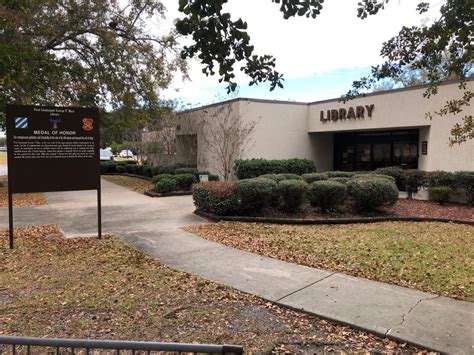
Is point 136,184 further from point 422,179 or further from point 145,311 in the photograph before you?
point 145,311

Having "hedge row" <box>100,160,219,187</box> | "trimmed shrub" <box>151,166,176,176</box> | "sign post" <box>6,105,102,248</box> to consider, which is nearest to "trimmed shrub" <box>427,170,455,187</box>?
"hedge row" <box>100,160,219,187</box>

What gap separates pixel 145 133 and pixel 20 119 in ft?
79.3

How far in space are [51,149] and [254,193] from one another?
4.69 m

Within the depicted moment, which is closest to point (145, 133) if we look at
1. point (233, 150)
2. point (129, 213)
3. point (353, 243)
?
point (233, 150)

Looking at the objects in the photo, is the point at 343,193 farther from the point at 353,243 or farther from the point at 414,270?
the point at 414,270

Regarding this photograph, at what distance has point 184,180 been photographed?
16.5 metres

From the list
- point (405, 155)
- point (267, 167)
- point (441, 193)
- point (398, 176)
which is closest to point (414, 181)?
point (398, 176)

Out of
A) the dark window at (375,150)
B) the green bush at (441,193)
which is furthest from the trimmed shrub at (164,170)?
the green bush at (441,193)

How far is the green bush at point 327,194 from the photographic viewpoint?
10023 millimetres

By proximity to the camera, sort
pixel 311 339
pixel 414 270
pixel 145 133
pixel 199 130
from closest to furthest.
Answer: pixel 311 339 → pixel 414 270 → pixel 199 130 → pixel 145 133

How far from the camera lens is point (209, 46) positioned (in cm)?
260

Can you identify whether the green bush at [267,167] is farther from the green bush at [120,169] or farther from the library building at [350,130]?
the green bush at [120,169]

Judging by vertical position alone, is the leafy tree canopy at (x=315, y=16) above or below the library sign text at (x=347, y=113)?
below

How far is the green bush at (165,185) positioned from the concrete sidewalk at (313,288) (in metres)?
5.63
